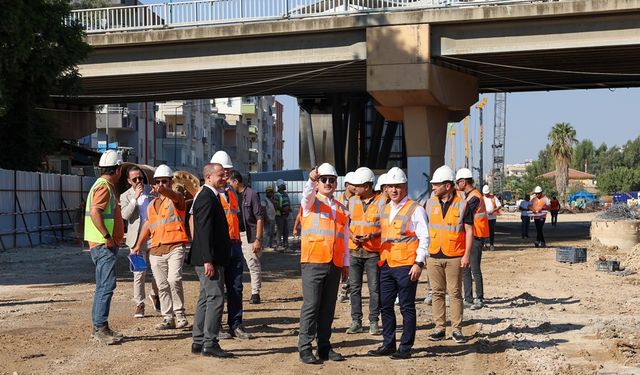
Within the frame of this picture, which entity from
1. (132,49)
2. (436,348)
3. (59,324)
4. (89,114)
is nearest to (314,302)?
(436,348)

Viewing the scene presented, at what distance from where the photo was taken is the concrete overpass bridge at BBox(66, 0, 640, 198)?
102 ft

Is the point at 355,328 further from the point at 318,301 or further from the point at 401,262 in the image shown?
the point at 318,301

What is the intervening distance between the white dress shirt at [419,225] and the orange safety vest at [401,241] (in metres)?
0.04

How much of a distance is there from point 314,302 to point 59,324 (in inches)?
183

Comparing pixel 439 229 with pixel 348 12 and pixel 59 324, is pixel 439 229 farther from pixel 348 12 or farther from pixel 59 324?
pixel 348 12

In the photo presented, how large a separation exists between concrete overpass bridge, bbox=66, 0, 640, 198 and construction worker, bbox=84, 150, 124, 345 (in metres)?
22.1

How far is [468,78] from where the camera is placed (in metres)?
37.4

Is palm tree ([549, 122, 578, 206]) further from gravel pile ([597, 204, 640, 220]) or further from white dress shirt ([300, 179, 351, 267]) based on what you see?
white dress shirt ([300, 179, 351, 267])

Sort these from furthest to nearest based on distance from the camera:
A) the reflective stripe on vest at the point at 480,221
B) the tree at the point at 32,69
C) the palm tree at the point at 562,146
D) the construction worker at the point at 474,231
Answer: the palm tree at the point at 562,146, the tree at the point at 32,69, the reflective stripe on vest at the point at 480,221, the construction worker at the point at 474,231

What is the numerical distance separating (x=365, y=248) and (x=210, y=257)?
2.68 metres

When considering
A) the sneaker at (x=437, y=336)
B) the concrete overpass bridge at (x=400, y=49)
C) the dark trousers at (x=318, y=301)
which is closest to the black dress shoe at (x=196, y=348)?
the dark trousers at (x=318, y=301)

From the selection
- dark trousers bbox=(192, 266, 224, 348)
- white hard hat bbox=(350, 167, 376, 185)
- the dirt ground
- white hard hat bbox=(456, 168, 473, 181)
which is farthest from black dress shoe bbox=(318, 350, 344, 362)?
white hard hat bbox=(456, 168, 473, 181)

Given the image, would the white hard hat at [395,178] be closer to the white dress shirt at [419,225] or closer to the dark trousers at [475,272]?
the white dress shirt at [419,225]

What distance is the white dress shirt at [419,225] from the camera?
33.8ft
